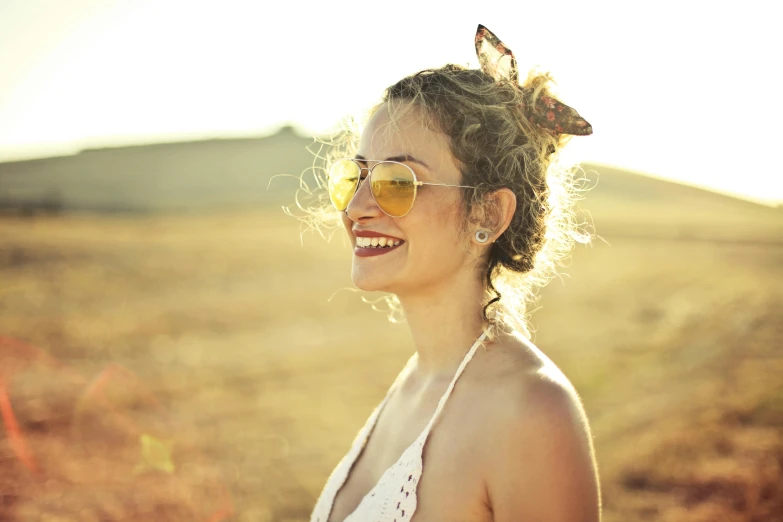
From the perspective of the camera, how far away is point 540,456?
2029 mm

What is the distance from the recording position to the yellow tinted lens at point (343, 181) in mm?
2832

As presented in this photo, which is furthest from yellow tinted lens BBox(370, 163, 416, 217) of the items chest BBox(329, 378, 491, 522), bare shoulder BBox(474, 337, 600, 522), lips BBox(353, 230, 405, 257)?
bare shoulder BBox(474, 337, 600, 522)

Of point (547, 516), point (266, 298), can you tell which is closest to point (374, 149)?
point (547, 516)

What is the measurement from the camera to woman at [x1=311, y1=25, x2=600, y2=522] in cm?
233

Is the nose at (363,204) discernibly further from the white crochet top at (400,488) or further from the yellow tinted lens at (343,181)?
the white crochet top at (400,488)

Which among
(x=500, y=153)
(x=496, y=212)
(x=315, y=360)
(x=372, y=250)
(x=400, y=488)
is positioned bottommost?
(x=315, y=360)

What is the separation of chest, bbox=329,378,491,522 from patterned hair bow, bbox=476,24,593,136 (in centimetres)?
114

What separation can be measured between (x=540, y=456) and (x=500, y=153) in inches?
46.8

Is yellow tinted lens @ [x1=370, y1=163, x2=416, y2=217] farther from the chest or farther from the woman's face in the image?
the chest

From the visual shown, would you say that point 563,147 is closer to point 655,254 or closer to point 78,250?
point 78,250

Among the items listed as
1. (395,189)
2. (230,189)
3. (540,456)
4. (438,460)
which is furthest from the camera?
(230,189)

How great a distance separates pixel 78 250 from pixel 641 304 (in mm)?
15039

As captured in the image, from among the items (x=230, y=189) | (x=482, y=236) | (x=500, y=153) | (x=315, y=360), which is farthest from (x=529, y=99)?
(x=230, y=189)

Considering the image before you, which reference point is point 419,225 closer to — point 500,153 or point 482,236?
point 482,236
